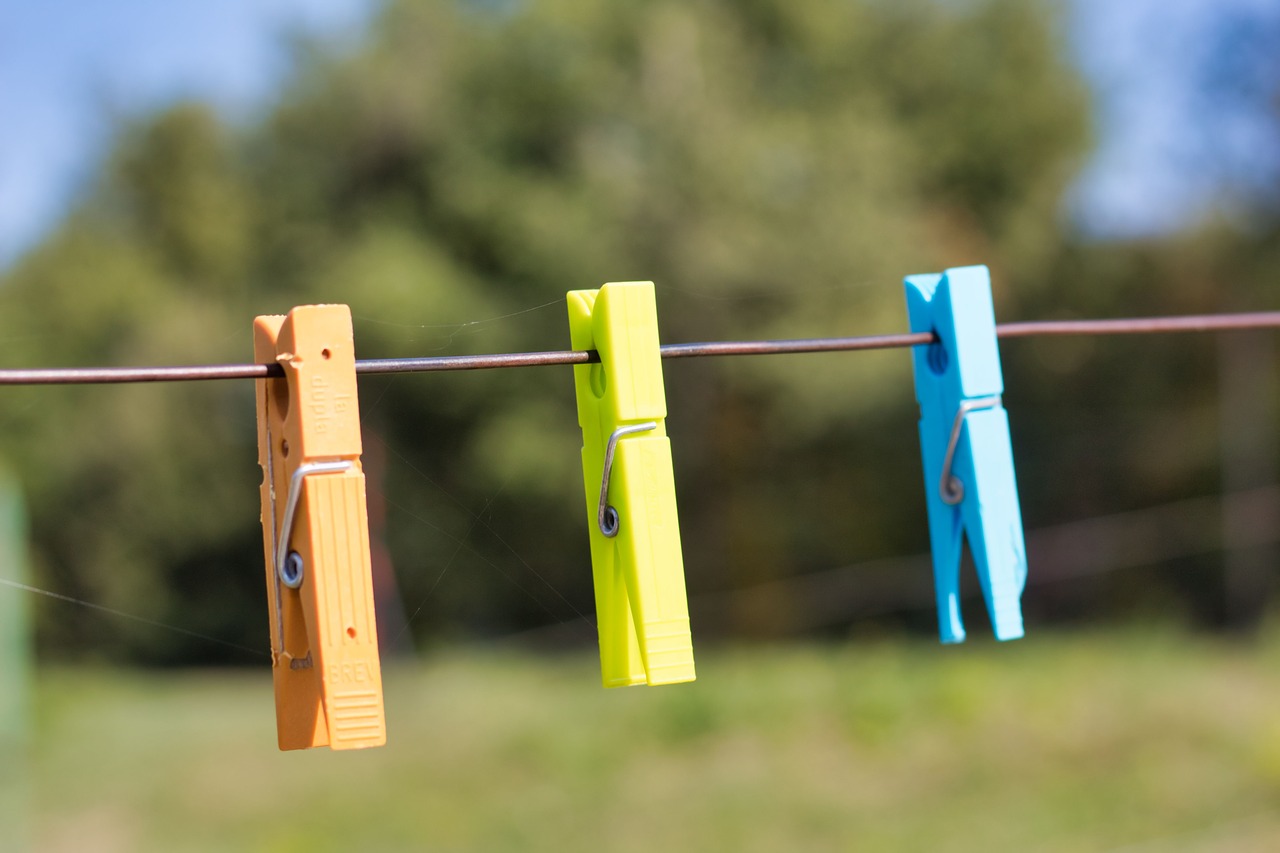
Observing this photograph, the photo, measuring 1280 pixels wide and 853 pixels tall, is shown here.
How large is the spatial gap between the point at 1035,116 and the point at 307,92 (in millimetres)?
6916

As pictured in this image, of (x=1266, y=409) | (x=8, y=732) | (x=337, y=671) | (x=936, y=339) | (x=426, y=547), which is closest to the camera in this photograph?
(x=337, y=671)

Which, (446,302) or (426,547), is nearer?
(426,547)

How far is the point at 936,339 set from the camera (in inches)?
60.4

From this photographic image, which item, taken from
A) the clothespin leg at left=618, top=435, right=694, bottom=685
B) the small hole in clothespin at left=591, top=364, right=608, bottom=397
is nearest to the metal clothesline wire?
the small hole in clothespin at left=591, top=364, right=608, bottom=397

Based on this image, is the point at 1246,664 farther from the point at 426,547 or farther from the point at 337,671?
the point at 337,671

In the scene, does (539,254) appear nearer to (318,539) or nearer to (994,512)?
(994,512)

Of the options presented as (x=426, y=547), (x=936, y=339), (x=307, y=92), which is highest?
(x=307, y=92)

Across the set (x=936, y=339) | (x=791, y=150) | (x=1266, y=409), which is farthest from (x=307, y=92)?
(x=936, y=339)

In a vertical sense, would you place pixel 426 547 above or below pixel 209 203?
below

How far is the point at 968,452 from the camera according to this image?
148cm

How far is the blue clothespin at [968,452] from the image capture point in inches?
57.3

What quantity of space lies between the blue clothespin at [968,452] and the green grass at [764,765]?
4.16 m

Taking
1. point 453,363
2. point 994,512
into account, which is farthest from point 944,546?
point 453,363

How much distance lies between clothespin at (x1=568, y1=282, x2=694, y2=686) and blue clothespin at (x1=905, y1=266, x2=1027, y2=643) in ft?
1.30
